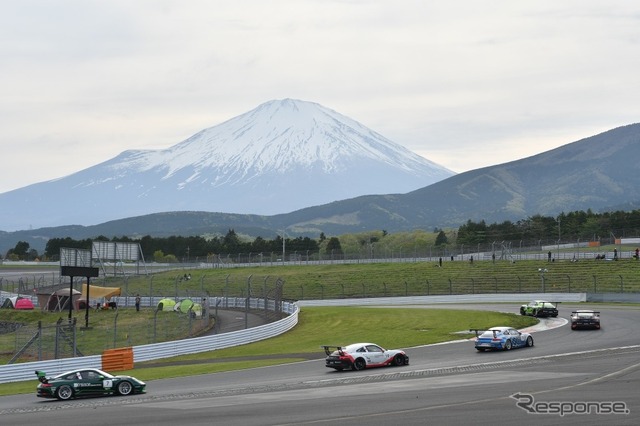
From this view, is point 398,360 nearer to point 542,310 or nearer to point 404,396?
point 404,396

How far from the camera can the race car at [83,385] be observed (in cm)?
3297

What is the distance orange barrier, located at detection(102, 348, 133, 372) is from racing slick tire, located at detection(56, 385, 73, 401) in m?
9.06

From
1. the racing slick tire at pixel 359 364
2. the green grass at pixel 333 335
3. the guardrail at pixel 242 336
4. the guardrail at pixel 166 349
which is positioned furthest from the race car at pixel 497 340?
Result: the guardrail at pixel 242 336

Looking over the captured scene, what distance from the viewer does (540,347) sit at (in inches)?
1779

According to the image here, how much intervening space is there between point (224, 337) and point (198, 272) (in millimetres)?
80275

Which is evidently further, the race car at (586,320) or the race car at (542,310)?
the race car at (542,310)

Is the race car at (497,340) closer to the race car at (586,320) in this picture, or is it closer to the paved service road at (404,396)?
the paved service road at (404,396)

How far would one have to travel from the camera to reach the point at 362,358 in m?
39.0

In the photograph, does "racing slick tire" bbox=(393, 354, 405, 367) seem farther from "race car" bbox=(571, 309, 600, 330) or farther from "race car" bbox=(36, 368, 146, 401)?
"race car" bbox=(571, 309, 600, 330)

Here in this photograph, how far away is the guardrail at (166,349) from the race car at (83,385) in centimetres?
780

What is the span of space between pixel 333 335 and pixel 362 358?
1745cm

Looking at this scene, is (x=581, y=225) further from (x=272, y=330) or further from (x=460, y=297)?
(x=272, y=330)

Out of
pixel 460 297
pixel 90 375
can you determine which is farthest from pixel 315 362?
pixel 460 297

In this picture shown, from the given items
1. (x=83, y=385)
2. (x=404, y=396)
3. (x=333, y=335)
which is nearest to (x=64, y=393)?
(x=83, y=385)
